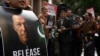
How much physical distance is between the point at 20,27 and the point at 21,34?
0.07 m

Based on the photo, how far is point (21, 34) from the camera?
11.9 feet

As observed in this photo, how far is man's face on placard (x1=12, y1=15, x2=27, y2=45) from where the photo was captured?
11.8 ft

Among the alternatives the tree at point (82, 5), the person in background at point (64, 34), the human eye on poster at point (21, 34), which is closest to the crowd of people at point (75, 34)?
the person in background at point (64, 34)

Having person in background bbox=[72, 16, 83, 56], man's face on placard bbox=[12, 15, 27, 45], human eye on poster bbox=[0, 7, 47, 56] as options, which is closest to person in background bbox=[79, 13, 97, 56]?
person in background bbox=[72, 16, 83, 56]

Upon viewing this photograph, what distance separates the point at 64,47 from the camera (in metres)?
11.2

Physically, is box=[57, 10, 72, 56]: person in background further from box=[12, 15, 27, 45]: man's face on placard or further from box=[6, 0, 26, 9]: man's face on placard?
box=[12, 15, 27, 45]: man's face on placard

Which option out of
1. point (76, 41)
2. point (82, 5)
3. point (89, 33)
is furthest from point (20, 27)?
point (82, 5)

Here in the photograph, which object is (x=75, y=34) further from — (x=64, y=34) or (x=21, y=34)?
(x=21, y=34)

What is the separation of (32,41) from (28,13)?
0.28m

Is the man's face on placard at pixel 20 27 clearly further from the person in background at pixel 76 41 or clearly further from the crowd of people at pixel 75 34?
the person in background at pixel 76 41

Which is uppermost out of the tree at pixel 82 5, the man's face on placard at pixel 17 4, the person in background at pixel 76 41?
the man's face on placard at pixel 17 4

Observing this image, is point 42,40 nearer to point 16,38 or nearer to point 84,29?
point 16,38

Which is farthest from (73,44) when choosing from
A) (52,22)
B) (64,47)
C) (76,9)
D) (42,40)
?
(76,9)

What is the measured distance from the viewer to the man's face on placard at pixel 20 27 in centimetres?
361
